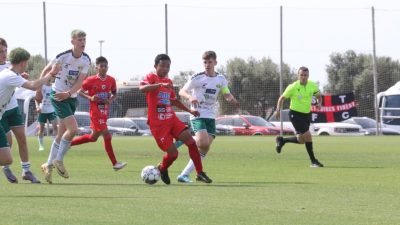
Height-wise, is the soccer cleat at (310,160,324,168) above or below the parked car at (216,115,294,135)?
above

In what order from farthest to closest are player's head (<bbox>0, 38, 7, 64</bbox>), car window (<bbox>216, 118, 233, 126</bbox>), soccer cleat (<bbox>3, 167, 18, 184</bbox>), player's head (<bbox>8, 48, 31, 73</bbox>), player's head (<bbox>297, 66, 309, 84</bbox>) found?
1. car window (<bbox>216, 118, 233, 126</bbox>)
2. player's head (<bbox>297, 66, 309, 84</bbox>)
3. soccer cleat (<bbox>3, 167, 18, 184</bbox>)
4. player's head (<bbox>0, 38, 7, 64</bbox>)
5. player's head (<bbox>8, 48, 31, 73</bbox>)

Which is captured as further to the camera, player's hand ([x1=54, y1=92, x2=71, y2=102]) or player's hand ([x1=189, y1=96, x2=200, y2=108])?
player's hand ([x1=189, y1=96, x2=200, y2=108])

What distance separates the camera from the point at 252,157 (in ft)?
72.4

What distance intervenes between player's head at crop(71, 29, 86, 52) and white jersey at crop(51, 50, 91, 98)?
15 cm

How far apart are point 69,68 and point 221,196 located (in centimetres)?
414

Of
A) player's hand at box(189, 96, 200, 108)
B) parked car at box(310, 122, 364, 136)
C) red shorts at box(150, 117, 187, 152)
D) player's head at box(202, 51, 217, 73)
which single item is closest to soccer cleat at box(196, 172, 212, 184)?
red shorts at box(150, 117, 187, 152)

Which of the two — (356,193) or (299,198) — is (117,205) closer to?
(299,198)

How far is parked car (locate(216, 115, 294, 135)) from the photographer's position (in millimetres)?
43750

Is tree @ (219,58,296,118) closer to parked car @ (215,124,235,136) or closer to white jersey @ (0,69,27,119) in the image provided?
parked car @ (215,124,235,136)

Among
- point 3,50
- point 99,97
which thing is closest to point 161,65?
point 3,50

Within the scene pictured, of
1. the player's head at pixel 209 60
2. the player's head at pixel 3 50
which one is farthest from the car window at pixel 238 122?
the player's head at pixel 3 50

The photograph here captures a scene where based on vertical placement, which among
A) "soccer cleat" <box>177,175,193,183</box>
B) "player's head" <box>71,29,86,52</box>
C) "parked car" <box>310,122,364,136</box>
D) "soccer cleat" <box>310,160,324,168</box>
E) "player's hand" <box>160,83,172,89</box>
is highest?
"player's head" <box>71,29,86,52</box>

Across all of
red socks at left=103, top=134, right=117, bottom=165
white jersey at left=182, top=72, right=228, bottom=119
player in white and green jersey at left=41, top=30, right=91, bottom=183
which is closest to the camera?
player in white and green jersey at left=41, top=30, right=91, bottom=183

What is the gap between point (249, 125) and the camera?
4428 centimetres
